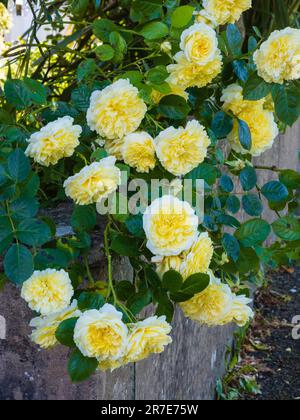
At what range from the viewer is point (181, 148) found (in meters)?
1.27

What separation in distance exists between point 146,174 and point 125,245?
6.0 inches

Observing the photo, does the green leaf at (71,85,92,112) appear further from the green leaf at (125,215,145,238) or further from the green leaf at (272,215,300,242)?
the green leaf at (272,215,300,242)

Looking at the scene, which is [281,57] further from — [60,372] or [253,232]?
[60,372]

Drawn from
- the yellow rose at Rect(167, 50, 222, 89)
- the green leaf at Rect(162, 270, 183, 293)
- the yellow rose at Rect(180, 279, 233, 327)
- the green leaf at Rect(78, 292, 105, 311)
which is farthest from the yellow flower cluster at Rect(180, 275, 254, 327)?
the yellow rose at Rect(167, 50, 222, 89)

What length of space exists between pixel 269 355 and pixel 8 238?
10.7ft

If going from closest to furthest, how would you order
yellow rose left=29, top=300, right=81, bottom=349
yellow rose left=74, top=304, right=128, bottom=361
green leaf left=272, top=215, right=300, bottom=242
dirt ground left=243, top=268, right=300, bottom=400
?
1. yellow rose left=74, top=304, right=128, bottom=361
2. yellow rose left=29, top=300, right=81, bottom=349
3. green leaf left=272, top=215, right=300, bottom=242
4. dirt ground left=243, top=268, right=300, bottom=400

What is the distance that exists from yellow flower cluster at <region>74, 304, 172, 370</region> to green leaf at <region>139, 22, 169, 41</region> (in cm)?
65

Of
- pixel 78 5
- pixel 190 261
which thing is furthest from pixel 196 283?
pixel 78 5

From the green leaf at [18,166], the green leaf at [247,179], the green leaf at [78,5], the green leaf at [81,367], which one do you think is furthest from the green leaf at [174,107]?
the green leaf at [81,367]

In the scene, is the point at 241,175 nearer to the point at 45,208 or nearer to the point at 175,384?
the point at 45,208

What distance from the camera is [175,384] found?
238 centimetres

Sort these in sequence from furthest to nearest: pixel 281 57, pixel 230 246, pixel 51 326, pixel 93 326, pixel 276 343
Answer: pixel 276 343
pixel 230 246
pixel 281 57
pixel 51 326
pixel 93 326

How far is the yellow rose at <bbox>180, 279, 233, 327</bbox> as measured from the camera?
132cm
